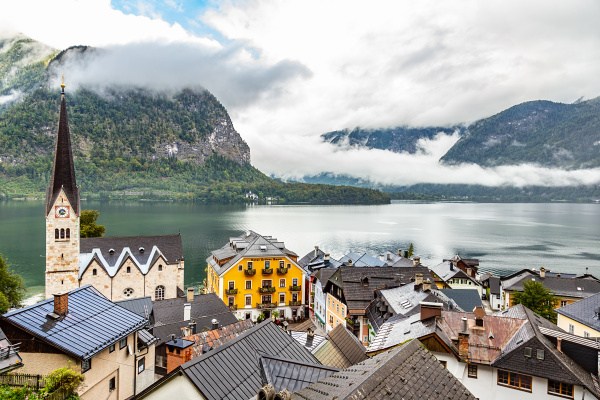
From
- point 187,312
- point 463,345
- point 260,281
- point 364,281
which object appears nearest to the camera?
point 463,345

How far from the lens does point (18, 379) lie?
12.9 meters

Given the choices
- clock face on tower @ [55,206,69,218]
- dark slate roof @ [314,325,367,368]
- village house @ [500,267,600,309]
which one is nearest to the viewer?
dark slate roof @ [314,325,367,368]

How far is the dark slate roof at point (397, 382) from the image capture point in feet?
26.7

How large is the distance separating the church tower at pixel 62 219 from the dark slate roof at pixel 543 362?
44.1 m

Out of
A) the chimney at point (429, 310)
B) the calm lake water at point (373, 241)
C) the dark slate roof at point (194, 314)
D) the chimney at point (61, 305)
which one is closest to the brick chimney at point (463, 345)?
the chimney at point (429, 310)

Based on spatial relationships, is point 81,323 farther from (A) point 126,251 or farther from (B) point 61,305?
(A) point 126,251

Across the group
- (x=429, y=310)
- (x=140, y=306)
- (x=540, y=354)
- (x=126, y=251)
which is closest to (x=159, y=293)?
(x=126, y=251)

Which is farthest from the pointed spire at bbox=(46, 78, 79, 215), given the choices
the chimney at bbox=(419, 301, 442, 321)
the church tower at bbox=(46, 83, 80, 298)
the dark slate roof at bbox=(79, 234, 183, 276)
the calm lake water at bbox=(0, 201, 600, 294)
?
the chimney at bbox=(419, 301, 442, 321)

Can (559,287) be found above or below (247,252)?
below

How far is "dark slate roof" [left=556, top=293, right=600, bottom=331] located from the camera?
3807 centimetres

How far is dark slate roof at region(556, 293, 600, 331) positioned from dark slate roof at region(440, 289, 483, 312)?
30.1 ft

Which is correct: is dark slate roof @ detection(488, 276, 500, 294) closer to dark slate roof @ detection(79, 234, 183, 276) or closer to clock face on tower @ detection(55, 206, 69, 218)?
dark slate roof @ detection(79, 234, 183, 276)

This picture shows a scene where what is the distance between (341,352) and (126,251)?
3799cm

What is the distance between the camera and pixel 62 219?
4878 centimetres
